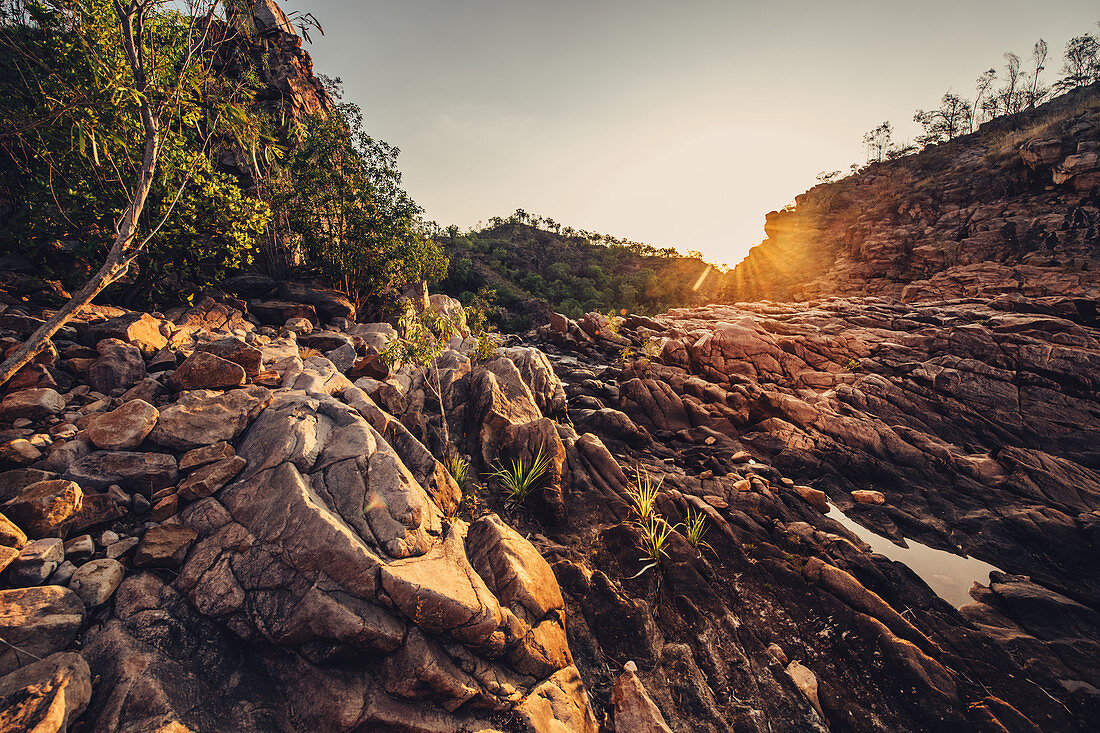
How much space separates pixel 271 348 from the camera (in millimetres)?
10898

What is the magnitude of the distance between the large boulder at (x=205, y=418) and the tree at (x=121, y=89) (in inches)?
67.7

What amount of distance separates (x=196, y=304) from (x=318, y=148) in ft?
32.1

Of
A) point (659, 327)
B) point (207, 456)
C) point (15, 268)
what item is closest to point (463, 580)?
point (207, 456)

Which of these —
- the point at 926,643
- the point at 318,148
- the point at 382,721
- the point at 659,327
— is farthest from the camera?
the point at 659,327

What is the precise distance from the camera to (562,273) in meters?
59.3

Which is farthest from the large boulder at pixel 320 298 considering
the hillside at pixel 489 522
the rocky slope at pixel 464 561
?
the rocky slope at pixel 464 561

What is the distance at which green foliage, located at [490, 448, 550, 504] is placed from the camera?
9.78 meters

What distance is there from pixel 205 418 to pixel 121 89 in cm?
545

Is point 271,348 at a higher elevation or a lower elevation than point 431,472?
higher

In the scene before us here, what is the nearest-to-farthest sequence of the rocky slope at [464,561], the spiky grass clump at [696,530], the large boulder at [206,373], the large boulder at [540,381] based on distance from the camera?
the rocky slope at [464,561] < the large boulder at [206,373] < the spiky grass clump at [696,530] < the large boulder at [540,381]

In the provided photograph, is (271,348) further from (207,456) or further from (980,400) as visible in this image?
(980,400)

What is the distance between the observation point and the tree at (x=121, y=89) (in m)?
5.17

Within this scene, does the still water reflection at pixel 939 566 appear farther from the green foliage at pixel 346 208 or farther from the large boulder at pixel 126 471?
the green foliage at pixel 346 208

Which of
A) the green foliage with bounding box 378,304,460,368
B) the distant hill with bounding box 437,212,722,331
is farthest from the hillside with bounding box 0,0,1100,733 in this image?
the distant hill with bounding box 437,212,722,331
